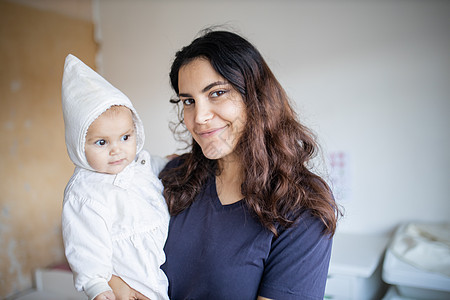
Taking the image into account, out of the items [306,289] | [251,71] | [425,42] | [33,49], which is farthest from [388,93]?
[33,49]

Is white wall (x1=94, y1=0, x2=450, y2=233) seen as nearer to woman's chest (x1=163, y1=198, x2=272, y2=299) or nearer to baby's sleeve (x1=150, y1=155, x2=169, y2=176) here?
baby's sleeve (x1=150, y1=155, x2=169, y2=176)

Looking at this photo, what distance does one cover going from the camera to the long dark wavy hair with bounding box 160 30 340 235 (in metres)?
1.00

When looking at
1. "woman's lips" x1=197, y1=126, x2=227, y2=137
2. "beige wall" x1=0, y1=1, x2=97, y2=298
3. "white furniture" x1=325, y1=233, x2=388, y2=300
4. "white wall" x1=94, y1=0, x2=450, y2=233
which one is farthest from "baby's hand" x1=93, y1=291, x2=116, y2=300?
"beige wall" x1=0, y1=1, x2=97, y2=298

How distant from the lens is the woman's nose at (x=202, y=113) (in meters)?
1.05

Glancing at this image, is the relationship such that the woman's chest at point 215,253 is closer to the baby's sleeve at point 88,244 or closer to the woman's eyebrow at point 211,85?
the baby's sleeve at point 88,244

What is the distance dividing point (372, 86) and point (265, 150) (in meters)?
1.39

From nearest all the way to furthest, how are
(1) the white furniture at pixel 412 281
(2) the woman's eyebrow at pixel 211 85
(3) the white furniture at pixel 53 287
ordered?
(2) the woman's eyebrow at pixel 211 85 → (1) the white furniture at pixel 412 281 → (3) the white furniture at pixel 53 287

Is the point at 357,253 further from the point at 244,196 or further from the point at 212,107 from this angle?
the point at 212,107

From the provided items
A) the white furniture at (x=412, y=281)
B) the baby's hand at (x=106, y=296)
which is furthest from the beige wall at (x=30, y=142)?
the white furniture at (x=412, y=281)

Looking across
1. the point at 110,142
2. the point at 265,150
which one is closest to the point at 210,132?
the point at 265,150

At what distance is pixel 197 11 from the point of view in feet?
8.89

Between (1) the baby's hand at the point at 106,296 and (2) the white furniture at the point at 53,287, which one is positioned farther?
(2) the white furniture at the point at 53,287

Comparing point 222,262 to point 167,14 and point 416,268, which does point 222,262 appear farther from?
point 167,14

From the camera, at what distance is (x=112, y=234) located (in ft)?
3.48
